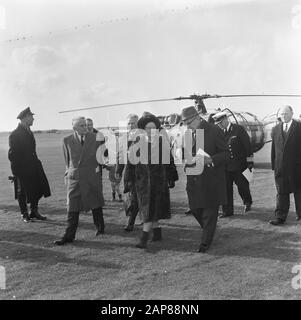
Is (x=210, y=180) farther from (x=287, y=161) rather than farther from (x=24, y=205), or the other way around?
(x=24, y=205)

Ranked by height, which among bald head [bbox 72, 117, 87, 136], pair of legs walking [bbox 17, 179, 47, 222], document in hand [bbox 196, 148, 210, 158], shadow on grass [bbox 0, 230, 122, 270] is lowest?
shadow on grass [bbox 0, 230, 122, 270]

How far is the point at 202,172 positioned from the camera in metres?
6.82

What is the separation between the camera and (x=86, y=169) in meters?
7.66

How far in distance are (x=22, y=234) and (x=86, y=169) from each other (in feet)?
5.90

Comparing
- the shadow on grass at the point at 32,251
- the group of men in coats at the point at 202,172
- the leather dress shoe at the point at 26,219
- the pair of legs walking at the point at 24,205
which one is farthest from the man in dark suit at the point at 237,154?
the leather dress shoe at the point at 26,219

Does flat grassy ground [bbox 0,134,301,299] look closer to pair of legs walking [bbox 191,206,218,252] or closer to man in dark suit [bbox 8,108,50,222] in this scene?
pair of legs walking [bbox 191,206,218,252]

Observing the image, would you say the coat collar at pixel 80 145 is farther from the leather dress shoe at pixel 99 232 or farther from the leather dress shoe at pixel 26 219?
the leather dress shoe at pixel 26 219

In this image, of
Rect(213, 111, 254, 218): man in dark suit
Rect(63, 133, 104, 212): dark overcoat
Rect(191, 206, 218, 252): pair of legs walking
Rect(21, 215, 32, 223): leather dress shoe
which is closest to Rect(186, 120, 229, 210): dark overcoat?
Rect(191, 206, 218, 252): pair of legs walking

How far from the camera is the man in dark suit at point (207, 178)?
22.3 ft

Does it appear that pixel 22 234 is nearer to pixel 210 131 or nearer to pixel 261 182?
pixel 210 131

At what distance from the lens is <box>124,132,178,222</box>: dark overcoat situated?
7.15m

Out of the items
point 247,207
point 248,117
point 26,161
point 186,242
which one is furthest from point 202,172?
point 248,117

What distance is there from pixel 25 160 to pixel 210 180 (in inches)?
162
